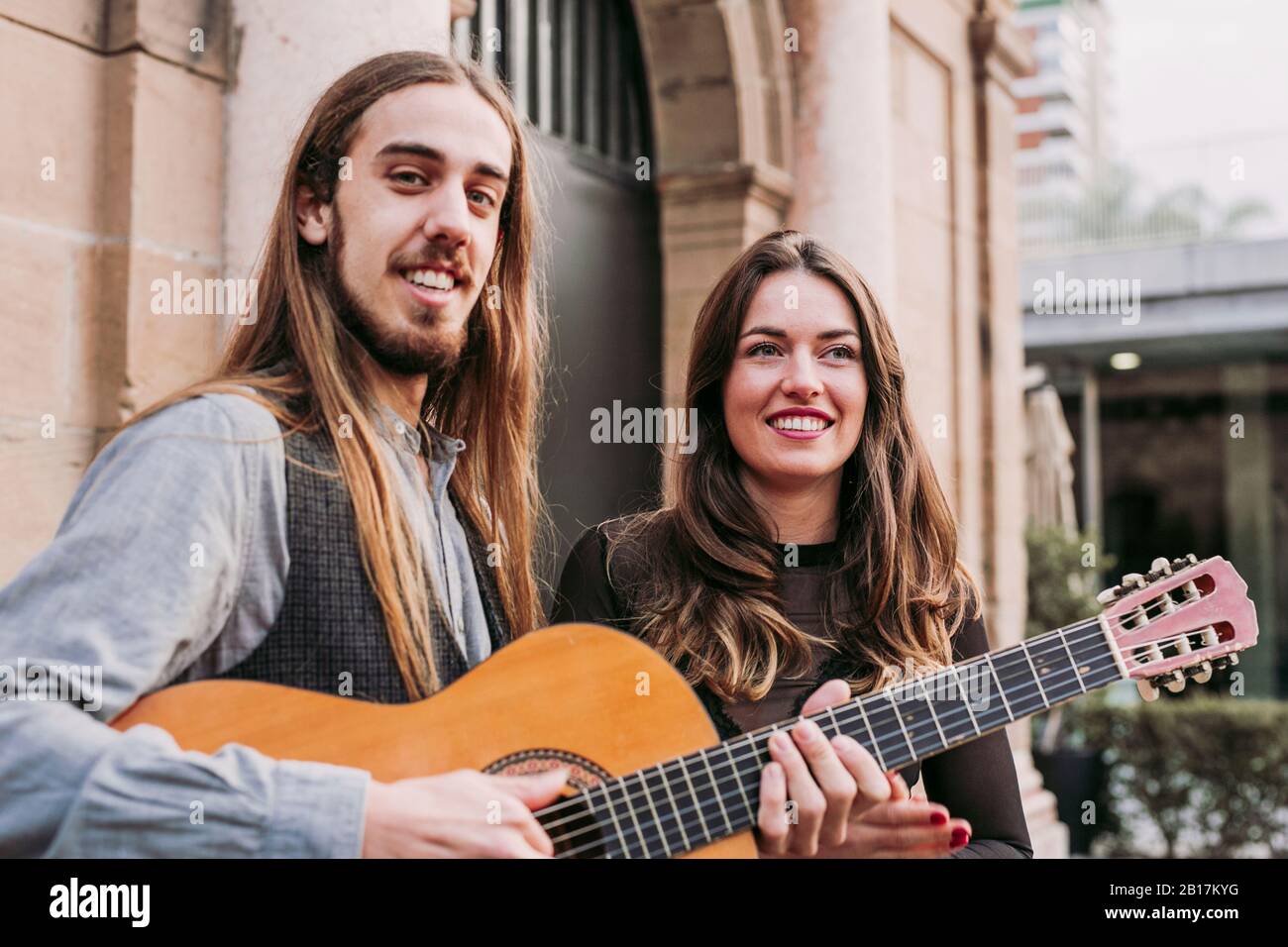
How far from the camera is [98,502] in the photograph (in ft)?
4.78

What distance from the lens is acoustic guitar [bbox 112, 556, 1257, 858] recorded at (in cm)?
160

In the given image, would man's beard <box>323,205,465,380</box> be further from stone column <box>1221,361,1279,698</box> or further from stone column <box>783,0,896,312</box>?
stone column <box>1221,361,1279,698</box>

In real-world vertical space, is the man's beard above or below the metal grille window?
below

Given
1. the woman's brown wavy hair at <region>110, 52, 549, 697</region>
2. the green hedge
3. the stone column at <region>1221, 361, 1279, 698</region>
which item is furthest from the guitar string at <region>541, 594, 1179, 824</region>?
the stone column at <region>1221, 361, 1279, 698</region>

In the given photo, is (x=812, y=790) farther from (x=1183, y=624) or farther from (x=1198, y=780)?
(x=1198, y=780)

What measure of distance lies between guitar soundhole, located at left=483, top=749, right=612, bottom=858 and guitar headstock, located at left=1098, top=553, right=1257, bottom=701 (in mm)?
815

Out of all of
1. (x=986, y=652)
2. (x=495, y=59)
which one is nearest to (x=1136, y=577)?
(x=986, y=652)

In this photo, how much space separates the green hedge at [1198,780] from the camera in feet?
26.9

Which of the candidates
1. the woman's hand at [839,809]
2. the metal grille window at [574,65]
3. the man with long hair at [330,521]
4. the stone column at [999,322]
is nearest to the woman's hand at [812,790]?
the woman's hand at [839,809]

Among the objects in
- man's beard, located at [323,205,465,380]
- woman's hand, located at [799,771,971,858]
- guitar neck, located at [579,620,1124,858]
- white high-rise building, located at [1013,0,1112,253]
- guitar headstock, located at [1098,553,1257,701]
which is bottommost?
woman's hand, located at [799,771,971,858]

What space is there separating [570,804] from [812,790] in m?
0.33

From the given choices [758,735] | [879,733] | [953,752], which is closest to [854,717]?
[879,733]
